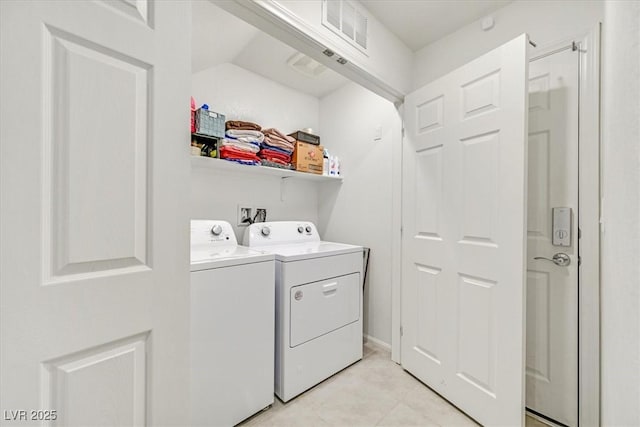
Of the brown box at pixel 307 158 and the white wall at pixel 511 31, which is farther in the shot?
the brown box at pixel 307 158

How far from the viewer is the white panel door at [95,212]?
601mm

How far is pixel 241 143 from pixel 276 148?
0.35 meters

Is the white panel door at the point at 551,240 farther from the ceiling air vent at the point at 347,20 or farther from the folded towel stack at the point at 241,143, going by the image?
the folded towel stack at the point at 241,143

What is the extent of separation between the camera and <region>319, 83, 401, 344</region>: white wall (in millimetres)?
2441

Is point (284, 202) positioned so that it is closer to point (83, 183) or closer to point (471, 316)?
point (471, 316)

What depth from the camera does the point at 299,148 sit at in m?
2.47

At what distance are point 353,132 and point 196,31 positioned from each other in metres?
1.54

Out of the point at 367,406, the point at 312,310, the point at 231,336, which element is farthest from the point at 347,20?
the point at 367,406

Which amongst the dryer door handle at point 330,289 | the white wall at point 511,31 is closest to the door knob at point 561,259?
the white wall at point 511,31

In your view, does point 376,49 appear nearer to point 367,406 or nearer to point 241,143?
point 241,143

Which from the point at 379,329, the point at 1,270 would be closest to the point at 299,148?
the point at 379,329

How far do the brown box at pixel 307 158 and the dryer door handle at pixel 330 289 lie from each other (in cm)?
106

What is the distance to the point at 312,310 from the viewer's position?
1.87m

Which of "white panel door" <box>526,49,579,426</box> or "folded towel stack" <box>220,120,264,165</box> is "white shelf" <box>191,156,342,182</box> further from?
"white panel door" <box>526,49,579,426</box>
